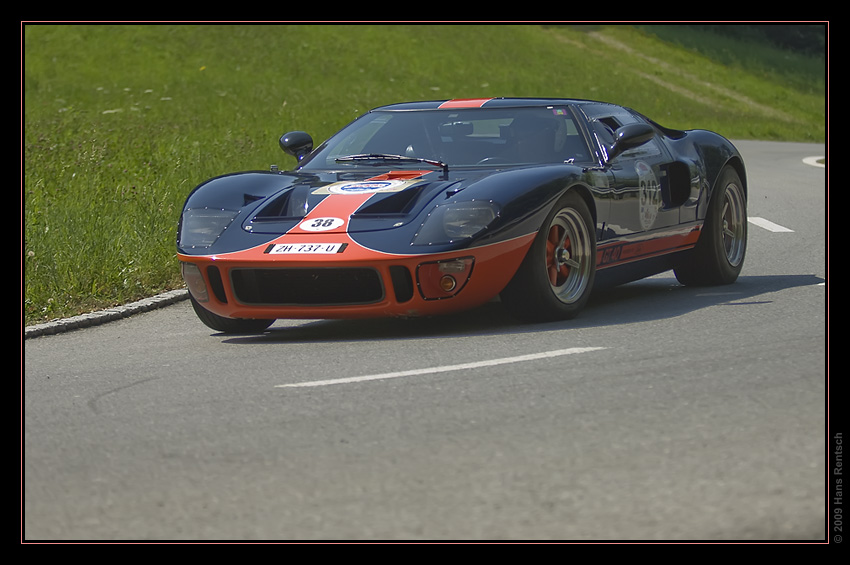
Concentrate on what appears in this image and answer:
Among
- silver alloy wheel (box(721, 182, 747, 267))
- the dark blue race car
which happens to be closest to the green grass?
the dark blue race car

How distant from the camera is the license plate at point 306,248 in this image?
6976 millimetres

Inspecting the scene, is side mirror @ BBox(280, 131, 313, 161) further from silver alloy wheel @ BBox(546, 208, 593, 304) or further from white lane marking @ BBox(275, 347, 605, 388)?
white lane marking @ BBox(275, 347, 605, 388)

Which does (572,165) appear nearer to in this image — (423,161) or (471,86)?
(423,161)

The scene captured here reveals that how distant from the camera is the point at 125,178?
14.7 metres

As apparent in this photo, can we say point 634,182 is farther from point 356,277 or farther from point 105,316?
point 105,316

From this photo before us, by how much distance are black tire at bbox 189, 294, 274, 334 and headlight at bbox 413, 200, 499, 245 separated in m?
1.37

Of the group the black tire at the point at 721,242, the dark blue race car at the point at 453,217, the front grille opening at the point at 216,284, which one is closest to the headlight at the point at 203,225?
the dark blue race car at the point at 453,217

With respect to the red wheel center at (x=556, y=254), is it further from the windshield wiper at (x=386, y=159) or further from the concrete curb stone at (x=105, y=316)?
the concrete curb stone at (x=105, y=316)

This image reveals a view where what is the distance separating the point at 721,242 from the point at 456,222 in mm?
2860

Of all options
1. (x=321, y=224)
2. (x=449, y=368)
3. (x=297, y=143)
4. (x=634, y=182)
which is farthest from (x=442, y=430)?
(x=297, y=143)

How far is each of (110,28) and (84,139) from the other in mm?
35528

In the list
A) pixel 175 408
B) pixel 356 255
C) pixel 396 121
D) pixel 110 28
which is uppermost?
pixel 110 28

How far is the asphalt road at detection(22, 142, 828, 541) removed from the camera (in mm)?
3822
